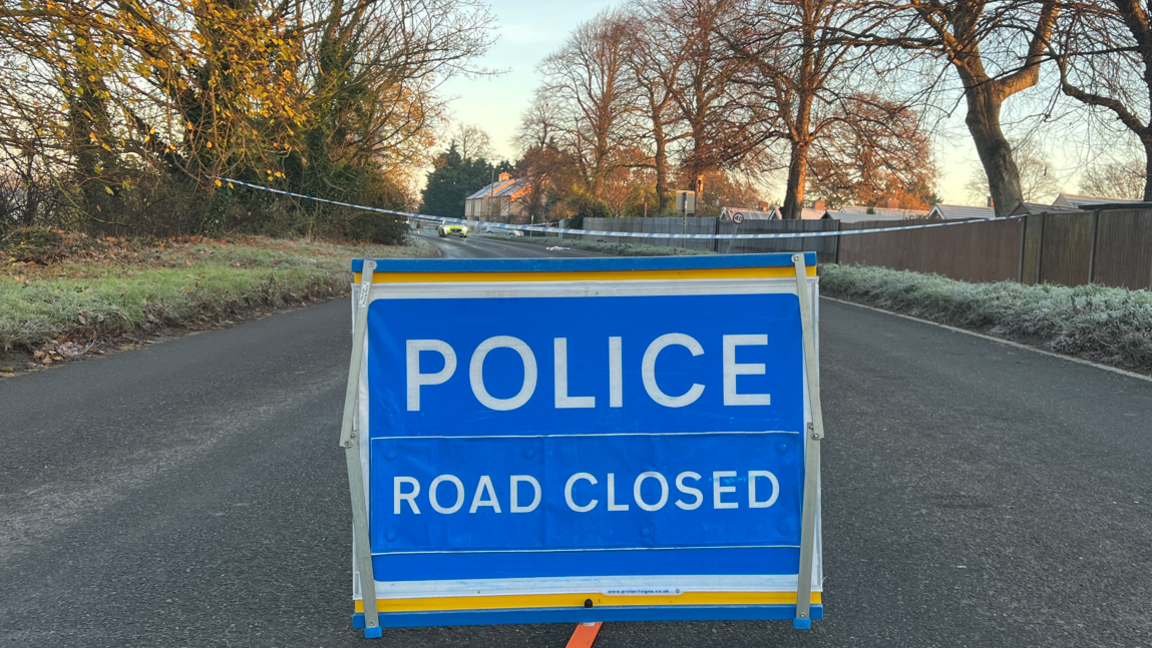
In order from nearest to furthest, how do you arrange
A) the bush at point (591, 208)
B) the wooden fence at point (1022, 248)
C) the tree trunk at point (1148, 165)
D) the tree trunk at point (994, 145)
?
the wooden fence at point (1022, 248) < the tree trunk at point (1148, 165) < the tree trunk at point (994, 145) < the bush at point (591, 208)

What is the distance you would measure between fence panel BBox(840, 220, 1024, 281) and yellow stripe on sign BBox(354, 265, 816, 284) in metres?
17.1

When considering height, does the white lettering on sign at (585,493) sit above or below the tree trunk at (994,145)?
below

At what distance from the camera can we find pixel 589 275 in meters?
2.65

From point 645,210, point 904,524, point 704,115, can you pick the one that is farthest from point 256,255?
point 645,210

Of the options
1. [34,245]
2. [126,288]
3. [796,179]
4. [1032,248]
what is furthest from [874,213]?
[126,288]

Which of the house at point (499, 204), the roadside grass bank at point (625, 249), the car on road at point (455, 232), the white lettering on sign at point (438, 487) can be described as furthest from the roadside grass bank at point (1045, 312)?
the house at point (499, 204)

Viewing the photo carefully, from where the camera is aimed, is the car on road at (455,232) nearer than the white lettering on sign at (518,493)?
No

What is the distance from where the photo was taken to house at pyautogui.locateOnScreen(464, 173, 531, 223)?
298 feet

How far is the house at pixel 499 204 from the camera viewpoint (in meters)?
90.9

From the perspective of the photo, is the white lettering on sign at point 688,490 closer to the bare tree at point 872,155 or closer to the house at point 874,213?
the bare tree at point 872,155

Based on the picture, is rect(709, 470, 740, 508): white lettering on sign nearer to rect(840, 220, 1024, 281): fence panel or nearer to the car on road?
rect(840, 220, 1024, 281): fence panel

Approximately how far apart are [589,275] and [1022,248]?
56.8 ft

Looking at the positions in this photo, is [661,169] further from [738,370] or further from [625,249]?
[738,370]

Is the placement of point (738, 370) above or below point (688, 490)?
above
